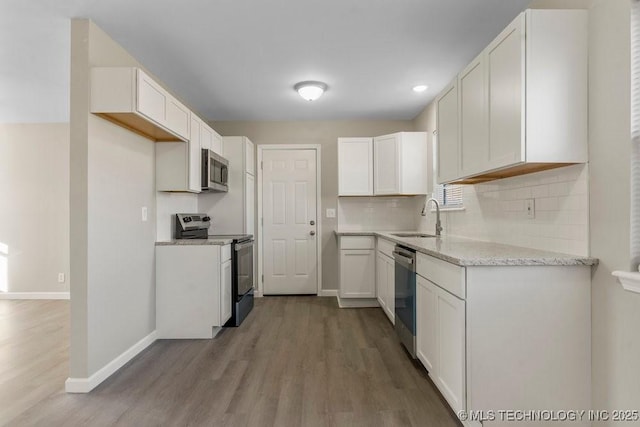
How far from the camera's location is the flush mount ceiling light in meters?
3.42

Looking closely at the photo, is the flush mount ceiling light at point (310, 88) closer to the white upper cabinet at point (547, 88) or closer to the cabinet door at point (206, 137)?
the cabinet door at point (206, 137)

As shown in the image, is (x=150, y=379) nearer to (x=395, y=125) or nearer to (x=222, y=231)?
(x=222, y=231)

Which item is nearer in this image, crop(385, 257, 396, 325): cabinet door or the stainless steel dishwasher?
the stainless steel dishwasher

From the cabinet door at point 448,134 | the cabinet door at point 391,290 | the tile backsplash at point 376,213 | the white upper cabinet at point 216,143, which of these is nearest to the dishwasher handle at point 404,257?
the cabinet door at point 391,290

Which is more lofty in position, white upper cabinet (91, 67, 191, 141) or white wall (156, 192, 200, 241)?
white upper cabinet (91, 67, 191, 141)

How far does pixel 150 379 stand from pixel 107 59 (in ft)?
7.58

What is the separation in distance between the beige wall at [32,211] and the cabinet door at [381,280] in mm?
4238

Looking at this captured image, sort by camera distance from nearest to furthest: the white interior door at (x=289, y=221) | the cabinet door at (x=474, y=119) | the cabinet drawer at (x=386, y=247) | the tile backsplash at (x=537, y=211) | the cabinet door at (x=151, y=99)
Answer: the tile backsplash at (x=537, y=211), the cabinet door at (x=474, y=119), the cabinet door at (x=151, y=99), the cabinet drawer at (x=386, y=247), the white interior door at (x=289, y=221)

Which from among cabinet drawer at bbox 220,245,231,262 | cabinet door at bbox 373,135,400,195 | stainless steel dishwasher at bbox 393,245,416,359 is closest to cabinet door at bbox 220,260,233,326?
cabinet drawer at bbox 220,245,231,262

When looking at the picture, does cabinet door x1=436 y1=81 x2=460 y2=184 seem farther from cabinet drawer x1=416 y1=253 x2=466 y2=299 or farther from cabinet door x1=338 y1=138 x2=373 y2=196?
cabinet door x1=338 y1=138 x2=373 y2=196

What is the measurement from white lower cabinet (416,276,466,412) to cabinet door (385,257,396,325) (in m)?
0.70

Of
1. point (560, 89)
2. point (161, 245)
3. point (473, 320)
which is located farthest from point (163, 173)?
point (560, 89)

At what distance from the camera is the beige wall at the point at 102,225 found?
87.3 inches

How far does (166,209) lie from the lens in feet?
11.1
